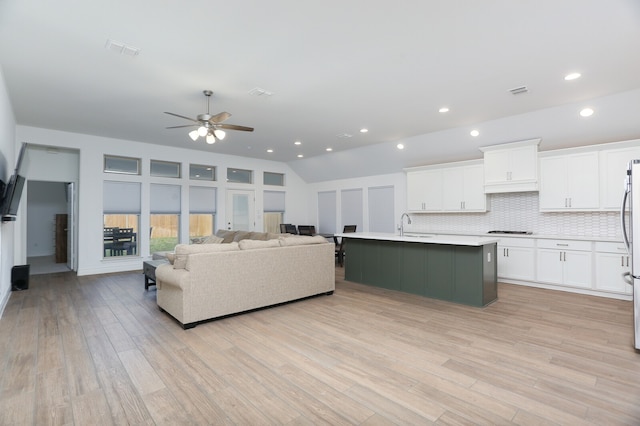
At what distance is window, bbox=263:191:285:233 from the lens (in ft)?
32.3

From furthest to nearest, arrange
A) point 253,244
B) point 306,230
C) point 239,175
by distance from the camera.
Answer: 1. point 306,230
2. point 239,175
3. point 253,244

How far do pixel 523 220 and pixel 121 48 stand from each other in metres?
6.79

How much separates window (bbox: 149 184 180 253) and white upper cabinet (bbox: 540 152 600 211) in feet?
25.9

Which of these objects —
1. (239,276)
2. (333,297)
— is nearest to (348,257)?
(333,297)

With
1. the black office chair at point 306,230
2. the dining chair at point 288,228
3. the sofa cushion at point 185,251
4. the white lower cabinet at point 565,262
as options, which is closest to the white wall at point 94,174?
the dining chair at point 288,228

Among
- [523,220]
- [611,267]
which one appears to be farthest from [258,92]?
[611,267]

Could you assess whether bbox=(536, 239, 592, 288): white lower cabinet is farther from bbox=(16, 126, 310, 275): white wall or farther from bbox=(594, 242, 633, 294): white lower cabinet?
bbox=(16, 126, 310, 275): white wall

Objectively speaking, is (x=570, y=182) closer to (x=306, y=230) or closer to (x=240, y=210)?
(x=306, y=230)

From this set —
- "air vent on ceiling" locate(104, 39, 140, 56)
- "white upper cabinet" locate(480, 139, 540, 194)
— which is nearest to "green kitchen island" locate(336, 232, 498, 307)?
"white upper cabinet" locate(480, 139, 540, 194)

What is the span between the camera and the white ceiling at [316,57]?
2.62 m

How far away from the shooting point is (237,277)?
13.3 feet

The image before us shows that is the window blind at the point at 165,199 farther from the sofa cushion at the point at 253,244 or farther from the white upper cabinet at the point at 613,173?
the white upper cabinet at the point at 613,173

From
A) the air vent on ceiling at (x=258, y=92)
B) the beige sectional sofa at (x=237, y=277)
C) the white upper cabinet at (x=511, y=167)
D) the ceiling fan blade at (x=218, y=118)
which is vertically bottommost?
the beige sectional sofa at (x=237, y=277)

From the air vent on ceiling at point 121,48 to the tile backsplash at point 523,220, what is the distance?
6339mm
